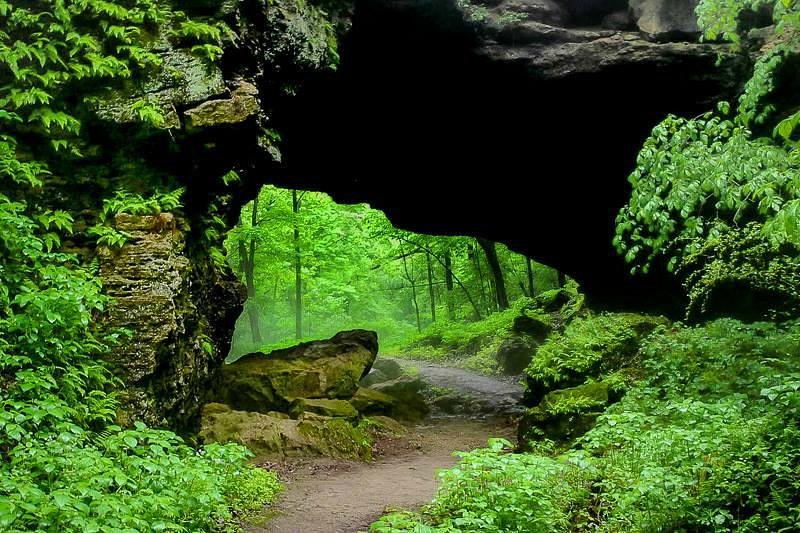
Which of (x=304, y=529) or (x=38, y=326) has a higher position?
(x=38, y=326)

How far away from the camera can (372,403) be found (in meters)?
13.0

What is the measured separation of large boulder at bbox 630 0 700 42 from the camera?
11844mm

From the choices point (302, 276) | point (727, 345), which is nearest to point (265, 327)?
point (302, 276)

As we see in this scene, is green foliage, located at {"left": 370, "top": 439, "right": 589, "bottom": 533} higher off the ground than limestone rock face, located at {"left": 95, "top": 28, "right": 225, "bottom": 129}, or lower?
lower

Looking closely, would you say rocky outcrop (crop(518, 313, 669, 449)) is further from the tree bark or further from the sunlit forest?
the tree bark

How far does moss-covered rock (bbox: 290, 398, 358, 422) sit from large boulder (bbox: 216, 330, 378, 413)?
0.36 metres

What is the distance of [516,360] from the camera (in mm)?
19359

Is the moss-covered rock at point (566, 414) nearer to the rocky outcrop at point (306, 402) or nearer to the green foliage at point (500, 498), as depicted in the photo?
the green foliage at point (500, 498)

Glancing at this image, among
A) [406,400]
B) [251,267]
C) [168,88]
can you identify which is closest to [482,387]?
[406,400]

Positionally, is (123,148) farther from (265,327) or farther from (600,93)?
(265,327)

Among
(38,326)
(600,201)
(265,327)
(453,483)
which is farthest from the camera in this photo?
(265,327)

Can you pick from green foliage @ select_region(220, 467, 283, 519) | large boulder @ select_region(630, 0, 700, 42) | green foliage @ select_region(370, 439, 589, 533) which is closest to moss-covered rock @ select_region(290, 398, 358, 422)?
green foliage @ select_region(220, 467, 283, 519)

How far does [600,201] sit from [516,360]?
6.97 m

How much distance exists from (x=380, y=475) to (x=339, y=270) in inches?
619
